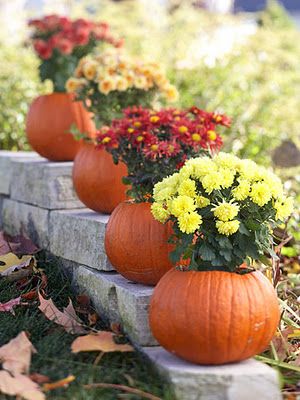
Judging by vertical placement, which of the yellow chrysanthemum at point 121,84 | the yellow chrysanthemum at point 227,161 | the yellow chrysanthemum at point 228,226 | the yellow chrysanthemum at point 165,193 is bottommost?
the yellow chrysanthemum at point 228,226

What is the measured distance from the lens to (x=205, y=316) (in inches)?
106

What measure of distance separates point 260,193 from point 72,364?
2.95 ft

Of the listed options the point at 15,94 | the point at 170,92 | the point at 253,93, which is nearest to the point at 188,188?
the point at 170,92

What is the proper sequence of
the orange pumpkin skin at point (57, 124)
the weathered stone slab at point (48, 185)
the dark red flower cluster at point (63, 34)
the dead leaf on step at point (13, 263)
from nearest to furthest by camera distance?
the dead leaf on step at point (13, 263) → the weathered stone slab at point (48, 185) → the orange pumpkin skin at point (57, 124) → the dark red flower cluster at point (63, 34)

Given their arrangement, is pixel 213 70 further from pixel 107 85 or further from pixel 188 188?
pixel 188 188

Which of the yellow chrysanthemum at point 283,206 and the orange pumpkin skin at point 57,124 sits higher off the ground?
the orange pumpkin skin at point 57,124

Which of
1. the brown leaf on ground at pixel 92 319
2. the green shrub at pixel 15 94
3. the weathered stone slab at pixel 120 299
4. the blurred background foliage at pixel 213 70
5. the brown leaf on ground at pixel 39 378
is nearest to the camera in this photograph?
the brown leaf on ground at pixel 39 378

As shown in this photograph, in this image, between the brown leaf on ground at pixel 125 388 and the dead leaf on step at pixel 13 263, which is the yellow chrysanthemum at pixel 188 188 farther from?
the dead leaf on step at pixel 13 263

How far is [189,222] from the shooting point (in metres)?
2.76

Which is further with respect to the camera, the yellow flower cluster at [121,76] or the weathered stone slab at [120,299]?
the yellow flower cluster at [121,76]

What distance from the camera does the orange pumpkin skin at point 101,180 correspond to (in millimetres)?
3889

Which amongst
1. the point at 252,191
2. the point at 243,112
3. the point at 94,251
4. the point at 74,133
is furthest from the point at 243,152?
the point at 252,191

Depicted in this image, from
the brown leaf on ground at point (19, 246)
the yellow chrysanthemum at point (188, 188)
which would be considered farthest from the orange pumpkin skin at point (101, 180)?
the yellow chrysanthemum at point (188, 188)

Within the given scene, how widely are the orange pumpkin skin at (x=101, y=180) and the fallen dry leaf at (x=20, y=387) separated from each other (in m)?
1.34
